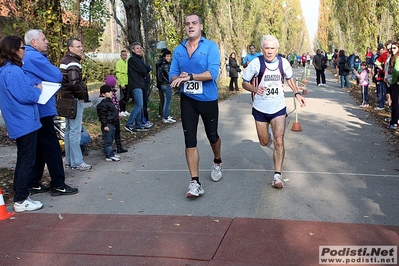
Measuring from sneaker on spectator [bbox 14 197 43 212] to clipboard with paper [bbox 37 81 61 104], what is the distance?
48.6 inches

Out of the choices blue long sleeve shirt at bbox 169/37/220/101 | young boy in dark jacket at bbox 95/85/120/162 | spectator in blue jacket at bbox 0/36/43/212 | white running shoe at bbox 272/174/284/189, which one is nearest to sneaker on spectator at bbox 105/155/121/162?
young boy in dark jacket at bbox 95/85/120/162

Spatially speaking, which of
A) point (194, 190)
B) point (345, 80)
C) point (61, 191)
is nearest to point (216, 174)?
point (194, 190)

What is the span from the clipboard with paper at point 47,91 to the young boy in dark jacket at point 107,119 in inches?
88.8

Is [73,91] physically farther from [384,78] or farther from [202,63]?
[384,78]

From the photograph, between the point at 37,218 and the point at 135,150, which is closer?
the point at 37,218

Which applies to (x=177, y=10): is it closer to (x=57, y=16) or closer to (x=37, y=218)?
(x=57, y=16)

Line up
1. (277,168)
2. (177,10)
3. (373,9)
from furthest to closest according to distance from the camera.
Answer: (373,9) < (177,10) < (277,168)

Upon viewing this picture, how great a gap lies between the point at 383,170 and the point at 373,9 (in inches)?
793

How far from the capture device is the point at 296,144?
920 centimetres

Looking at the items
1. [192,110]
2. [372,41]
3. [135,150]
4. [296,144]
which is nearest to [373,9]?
[372,41]

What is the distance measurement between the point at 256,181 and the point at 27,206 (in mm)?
3042

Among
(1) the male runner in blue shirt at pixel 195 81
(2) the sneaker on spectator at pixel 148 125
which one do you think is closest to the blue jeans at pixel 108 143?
(1) the male runner in blue shirt at pixel 195 81

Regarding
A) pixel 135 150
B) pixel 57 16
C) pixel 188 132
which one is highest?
pixel 57 16

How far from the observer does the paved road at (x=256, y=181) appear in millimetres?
5246
